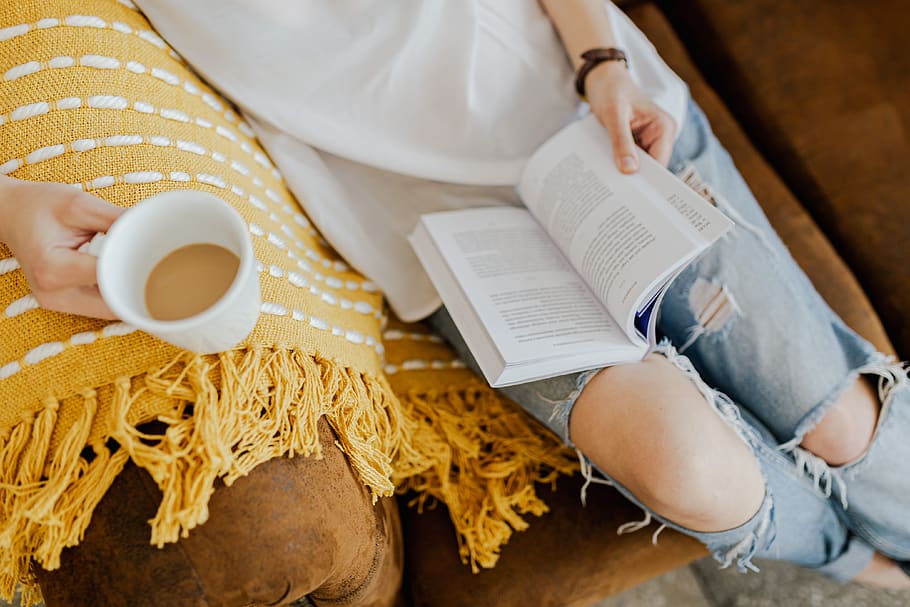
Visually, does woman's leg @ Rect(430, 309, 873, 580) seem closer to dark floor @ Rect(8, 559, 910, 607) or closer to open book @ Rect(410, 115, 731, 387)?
open book @ Rect(410, 115, 731, 387)

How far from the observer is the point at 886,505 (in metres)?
0.73

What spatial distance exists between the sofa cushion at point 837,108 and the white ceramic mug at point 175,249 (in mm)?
935

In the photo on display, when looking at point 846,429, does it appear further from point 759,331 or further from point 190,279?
point 190,279

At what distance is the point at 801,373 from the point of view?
718 mm

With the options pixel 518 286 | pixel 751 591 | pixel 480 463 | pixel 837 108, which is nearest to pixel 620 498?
pixel 480 463

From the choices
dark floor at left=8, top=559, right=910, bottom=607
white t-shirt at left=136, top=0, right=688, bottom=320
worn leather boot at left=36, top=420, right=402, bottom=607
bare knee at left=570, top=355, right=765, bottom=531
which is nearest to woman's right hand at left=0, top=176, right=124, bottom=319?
worn leather boot at left=36, top=420, right=402, bottom=607

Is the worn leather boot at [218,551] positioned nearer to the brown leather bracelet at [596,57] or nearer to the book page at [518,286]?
the book page at [518,286]

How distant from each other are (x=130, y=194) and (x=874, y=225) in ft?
3.38

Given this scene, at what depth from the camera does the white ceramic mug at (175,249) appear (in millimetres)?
394

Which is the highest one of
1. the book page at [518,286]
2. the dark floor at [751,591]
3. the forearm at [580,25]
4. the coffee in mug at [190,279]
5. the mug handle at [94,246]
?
the mug handle at [94,246]

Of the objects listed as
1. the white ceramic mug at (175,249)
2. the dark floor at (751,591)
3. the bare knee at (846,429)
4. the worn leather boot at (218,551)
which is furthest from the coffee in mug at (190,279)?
the dark floor at (751,591)

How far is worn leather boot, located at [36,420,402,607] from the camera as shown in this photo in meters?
0.45

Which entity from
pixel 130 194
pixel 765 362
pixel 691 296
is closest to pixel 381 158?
pixel 130 194

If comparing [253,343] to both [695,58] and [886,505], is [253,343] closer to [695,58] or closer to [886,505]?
[886,505]
